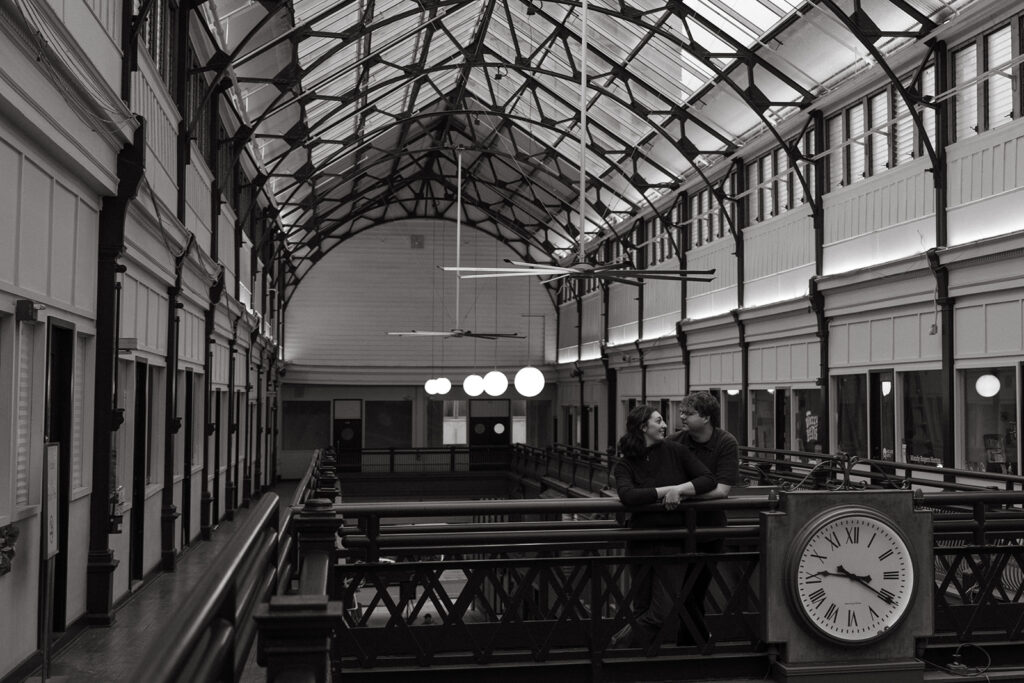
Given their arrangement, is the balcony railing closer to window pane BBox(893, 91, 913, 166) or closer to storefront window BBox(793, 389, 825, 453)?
window pane BBox(893, 91, 913, 166)

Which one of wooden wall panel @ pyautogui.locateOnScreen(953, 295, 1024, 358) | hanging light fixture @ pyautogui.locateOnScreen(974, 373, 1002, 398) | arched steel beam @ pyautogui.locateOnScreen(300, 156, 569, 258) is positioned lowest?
hanging light fixture @ pyautogui.locateOnScreen(974, 373, 1002, 398)

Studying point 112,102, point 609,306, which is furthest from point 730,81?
point 609,306

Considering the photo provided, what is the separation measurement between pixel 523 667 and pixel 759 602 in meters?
1.33

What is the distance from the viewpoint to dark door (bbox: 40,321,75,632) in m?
7.69

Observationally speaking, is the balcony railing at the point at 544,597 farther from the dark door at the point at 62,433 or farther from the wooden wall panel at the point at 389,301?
the wooden wall panel at the point at 389,301

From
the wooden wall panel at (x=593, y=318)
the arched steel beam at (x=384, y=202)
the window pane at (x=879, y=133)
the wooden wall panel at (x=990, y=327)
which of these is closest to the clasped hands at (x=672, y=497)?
the wooden wall panel at (x=990, y=327)

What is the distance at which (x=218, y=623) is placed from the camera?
2.36m

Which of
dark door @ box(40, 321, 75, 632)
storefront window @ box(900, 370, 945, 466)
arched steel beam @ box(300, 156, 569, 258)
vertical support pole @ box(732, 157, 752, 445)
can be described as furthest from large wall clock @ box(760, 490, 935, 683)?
arched steel beam @ box(300, 156, 569, 258)

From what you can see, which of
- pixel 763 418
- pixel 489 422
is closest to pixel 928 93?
pixel 763 418

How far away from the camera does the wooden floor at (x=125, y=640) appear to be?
6.67 meters

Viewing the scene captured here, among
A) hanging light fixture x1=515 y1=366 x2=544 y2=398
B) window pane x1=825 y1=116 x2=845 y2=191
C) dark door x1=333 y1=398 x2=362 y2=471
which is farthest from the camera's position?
dark door x1=333 y1=398 x2=362 y2=471

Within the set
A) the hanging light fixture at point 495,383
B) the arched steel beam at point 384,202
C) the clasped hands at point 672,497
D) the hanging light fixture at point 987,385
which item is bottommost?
the clasped hands at point 672,497

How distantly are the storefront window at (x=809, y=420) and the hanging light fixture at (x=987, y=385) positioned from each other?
403 cm

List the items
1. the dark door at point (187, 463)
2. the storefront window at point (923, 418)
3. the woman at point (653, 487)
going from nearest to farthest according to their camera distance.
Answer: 1. the woman at point (653, 487)
2. the storefront window at point (923, 418)
3. the dark door at point (187, 463)
